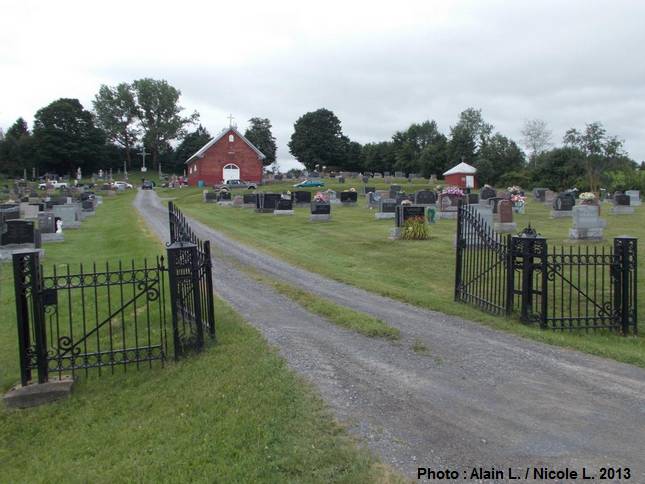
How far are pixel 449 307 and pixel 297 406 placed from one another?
5.19 metres

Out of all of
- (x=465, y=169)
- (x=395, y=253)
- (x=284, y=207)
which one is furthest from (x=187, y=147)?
(x=395, y=253)

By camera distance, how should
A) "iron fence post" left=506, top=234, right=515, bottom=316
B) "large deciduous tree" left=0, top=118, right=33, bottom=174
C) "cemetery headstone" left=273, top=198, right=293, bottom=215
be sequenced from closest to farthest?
"iron fence post" left=506, top=234, right=515, bottom=316 → "cemetery headstone" left=273, top=198, right=293, bottom=215 → "large deciduous tree" left=0, top=118, right=33, bottom=174

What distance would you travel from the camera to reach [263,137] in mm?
103312

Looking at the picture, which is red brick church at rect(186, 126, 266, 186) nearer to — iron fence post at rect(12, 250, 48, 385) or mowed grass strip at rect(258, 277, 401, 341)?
mowed grass strip at rect(258, 277, 401, 341)

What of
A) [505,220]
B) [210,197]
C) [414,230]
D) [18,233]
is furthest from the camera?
[210,197]

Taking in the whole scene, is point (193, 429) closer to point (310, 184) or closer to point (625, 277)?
point (625, 277)

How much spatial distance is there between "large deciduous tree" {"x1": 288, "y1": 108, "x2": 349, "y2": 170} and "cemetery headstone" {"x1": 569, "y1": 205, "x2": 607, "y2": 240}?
269 feet

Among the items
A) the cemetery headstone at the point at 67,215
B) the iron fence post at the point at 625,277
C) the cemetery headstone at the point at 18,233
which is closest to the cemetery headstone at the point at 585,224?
the iron fence post at the point at 625,277

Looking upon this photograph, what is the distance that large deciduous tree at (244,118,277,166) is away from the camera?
102 metres

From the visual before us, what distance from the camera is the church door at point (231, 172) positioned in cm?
6962

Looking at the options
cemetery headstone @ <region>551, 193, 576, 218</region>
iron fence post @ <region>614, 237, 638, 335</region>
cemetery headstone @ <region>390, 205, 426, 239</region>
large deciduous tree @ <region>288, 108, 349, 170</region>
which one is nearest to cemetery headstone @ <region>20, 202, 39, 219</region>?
cemetery headstone @ <region>390, 205, 426, 239</region>

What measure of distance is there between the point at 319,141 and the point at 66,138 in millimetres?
42714

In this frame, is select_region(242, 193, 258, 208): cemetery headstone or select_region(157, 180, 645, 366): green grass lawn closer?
select_region(157, 180, 645, 366): green grass lawn

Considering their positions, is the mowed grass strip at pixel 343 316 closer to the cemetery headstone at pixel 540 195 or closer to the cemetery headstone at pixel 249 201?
the cemetery headstone at pixel 249 201
